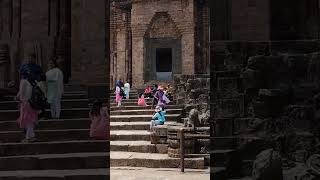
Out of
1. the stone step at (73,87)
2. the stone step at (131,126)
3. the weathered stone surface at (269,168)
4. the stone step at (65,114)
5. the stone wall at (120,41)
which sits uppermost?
the stone wall at (120,41)

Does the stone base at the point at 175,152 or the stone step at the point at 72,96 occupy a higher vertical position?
the stone step at the point at 72,96

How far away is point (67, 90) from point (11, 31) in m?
1.14

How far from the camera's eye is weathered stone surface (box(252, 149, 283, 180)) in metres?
5.58

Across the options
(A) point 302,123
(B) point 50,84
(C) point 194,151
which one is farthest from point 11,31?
(C) point 194,151

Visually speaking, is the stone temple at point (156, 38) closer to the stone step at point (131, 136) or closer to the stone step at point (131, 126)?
the stone step at point (131, 126)

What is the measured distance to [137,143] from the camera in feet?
37.8

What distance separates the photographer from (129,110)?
15344 mm

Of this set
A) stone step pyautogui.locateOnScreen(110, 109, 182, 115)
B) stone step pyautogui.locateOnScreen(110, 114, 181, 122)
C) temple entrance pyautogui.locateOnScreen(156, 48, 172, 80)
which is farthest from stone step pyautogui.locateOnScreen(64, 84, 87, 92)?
temple entrance pyautogui.locateOnScreen(156, 48, 172, 80)

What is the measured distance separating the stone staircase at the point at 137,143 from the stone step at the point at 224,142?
3.97 m

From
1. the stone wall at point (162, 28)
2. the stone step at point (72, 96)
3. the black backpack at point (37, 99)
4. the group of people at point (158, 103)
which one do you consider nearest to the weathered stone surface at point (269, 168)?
the stone step at point (72, 96)

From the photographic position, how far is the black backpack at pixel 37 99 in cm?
579

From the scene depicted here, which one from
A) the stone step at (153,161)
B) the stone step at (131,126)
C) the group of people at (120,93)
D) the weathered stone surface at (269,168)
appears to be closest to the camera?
the weathered stone surface at (269,168)

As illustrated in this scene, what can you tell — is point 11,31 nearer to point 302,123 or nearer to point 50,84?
point 50,84

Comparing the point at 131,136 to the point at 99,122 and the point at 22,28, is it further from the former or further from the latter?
the point at 99,122
